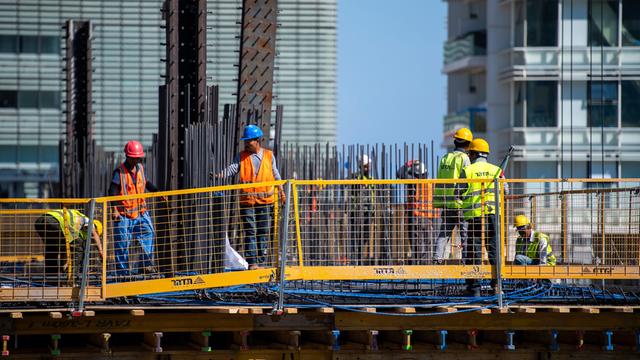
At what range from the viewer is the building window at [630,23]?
50906 millimetres

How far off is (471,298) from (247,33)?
5.66 meters

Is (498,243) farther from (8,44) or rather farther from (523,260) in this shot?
(8,44)

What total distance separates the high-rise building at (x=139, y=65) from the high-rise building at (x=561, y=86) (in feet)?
22.6

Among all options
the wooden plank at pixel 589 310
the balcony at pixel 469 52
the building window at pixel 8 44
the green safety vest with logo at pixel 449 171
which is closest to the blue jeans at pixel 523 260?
the green safety vest with logo at pixel 449 171

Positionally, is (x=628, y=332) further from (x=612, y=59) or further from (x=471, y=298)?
(x=612, y=59)

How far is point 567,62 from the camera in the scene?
52719 millimetres

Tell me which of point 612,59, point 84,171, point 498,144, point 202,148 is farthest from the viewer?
point 498,144

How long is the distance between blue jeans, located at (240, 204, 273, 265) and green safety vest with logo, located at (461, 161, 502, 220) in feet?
7.25

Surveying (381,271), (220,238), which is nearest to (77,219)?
(220,238)

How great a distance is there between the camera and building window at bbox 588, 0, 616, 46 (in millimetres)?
51094

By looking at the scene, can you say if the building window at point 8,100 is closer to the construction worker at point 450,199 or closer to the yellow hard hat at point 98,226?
Answer: the yellow hard hat at point 98,226

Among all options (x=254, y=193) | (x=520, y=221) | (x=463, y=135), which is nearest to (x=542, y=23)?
(x=520, y=221)

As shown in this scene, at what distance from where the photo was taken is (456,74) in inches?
2625

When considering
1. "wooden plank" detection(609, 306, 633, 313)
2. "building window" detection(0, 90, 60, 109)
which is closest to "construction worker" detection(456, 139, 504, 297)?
"wooden plank" detection(609, 306, 633, 313)
